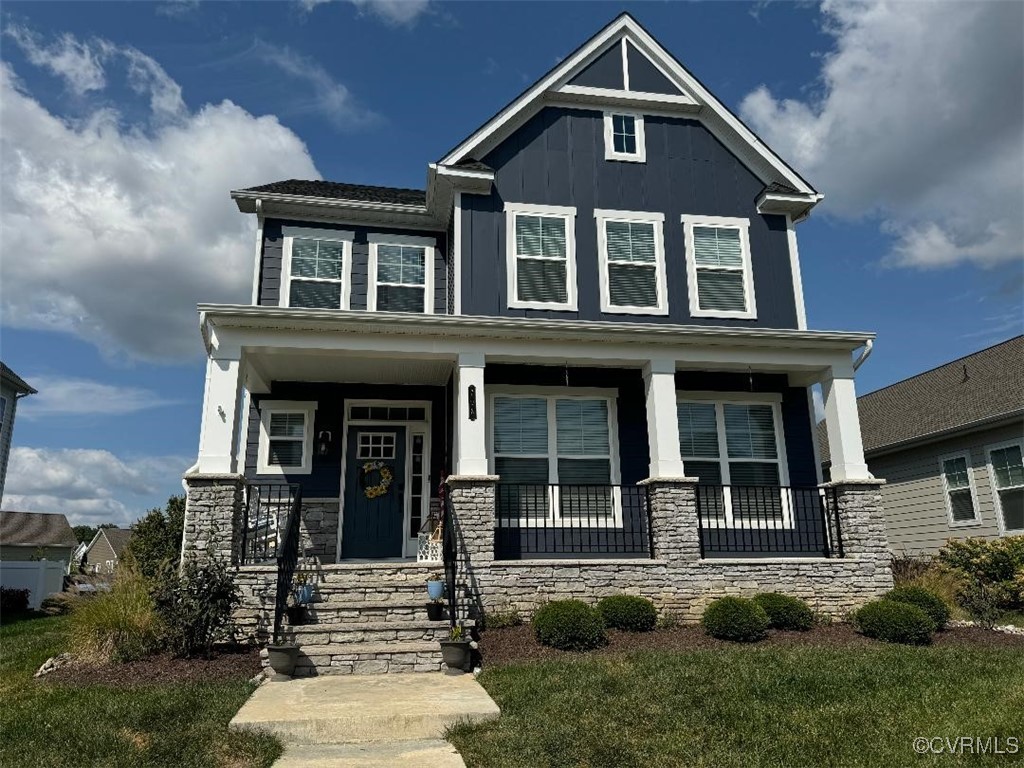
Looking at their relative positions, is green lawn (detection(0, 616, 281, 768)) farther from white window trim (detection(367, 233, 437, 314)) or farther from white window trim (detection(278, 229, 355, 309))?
white window trim (detection(367, 233, 437, 314))

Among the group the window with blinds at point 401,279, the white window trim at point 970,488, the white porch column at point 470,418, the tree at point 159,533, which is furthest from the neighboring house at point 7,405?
the white window trim at point 970,488

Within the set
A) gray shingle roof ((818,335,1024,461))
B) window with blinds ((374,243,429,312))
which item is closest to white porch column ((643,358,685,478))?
window with blinds ((374,243,429,312))

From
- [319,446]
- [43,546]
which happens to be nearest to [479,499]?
[319,446]

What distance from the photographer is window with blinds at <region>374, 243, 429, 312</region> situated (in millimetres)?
12594

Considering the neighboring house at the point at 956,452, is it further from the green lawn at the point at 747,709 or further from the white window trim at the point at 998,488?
the green lawn at the point at 747,709

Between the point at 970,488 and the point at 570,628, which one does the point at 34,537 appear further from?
the point at 970,488

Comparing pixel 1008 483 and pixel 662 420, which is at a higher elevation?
pixel 662 420

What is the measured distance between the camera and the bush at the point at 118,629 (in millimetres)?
7840

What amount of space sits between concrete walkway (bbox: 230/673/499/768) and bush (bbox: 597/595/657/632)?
2784mm

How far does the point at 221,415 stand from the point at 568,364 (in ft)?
16.7

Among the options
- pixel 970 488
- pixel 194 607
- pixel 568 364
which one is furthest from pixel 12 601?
pixel 970 488

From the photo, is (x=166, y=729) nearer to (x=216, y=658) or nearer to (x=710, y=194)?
(x=216, y=658)

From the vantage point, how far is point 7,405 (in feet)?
63.5

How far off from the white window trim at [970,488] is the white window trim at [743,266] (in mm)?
6273
